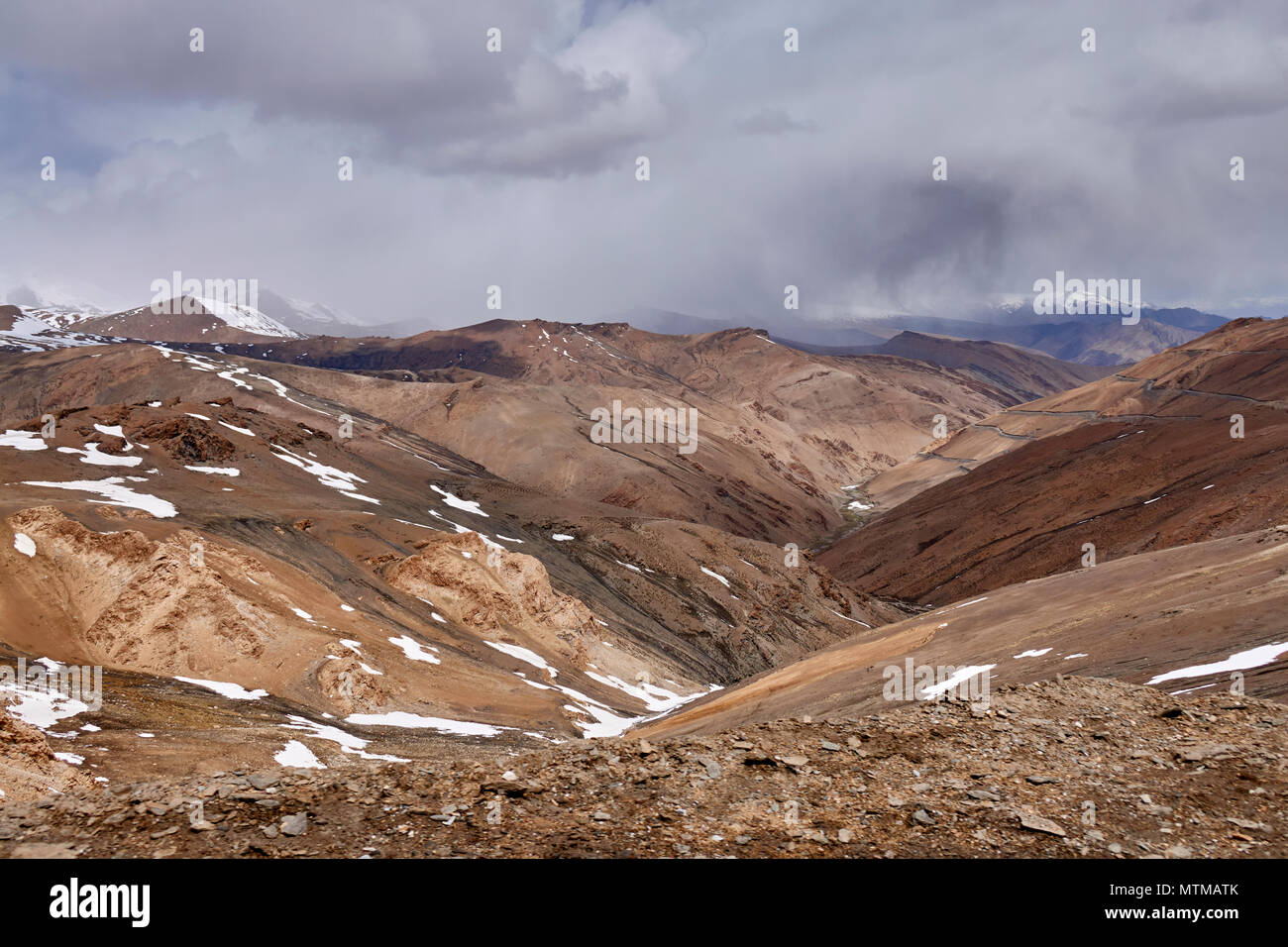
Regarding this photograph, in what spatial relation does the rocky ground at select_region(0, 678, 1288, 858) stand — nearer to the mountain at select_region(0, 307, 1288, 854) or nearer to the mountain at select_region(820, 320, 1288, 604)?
the mountain at select_region(0, 307, 1288, 854)

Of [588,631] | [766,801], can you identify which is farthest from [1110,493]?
[766,801]

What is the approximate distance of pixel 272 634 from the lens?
38.3 metres

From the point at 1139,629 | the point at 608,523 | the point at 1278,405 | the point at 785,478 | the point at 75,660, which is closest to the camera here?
the point at 1139,629

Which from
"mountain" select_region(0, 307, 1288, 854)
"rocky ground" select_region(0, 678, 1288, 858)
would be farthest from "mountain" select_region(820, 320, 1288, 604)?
"rocky ground" select_region(0, 678, 1288, 858)

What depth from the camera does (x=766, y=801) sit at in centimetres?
1184

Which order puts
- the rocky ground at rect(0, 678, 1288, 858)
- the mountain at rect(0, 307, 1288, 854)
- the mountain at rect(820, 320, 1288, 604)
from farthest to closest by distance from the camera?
the mountain at rect(820, 320, 1288, 604), the mountain at rect(0, 307, 1288, 854), the rocky ground at rect(0, 678, 1288, 858)

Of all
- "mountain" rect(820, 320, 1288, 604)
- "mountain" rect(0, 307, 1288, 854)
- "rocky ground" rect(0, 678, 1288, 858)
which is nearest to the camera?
"rocky ground" rect(0, 678, 1288, 858)

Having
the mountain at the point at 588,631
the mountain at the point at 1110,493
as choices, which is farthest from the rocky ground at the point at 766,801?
the mountain at the point at 1110,493

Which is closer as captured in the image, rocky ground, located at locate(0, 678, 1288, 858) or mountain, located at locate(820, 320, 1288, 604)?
rocky ground, located at locate(0, 678, 1288, 858)

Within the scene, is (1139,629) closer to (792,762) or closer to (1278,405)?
(792,762)

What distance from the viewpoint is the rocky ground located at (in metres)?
10.5
